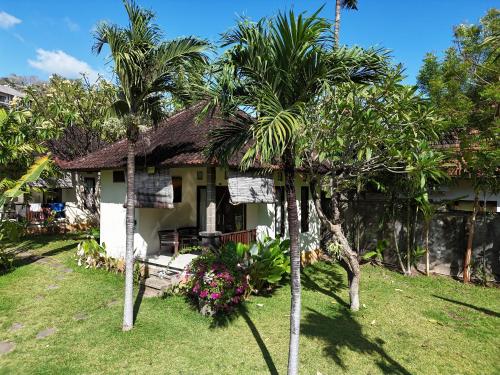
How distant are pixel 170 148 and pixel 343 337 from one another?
7.05 m

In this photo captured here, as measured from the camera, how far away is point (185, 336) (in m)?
6.52

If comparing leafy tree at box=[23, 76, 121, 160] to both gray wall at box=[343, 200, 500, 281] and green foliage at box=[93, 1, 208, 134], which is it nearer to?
green foliage at box=[93, 1, 208, 134]

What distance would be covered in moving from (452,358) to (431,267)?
527 centimetres

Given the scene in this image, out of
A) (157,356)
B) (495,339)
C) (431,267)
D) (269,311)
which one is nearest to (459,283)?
(431,267)

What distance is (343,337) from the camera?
637cm

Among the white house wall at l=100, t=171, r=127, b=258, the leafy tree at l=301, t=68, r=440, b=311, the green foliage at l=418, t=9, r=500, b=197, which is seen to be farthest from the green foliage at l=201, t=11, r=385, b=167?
the white house wall at l=100, t=171, r=127, b=258

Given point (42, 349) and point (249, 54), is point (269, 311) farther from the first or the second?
point (249, 54)

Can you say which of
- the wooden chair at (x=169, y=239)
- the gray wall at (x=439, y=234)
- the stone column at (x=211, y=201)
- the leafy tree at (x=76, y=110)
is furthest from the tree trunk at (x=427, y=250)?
the leafy tree at (x=76, y=110)

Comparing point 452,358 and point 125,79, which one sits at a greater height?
point 125,79

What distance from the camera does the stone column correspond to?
356 inches

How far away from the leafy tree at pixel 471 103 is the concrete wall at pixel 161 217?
4.75m

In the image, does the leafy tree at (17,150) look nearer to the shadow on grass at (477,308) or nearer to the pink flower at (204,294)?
the pink flower at (204,294)

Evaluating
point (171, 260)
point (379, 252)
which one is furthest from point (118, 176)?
point (379, 252)

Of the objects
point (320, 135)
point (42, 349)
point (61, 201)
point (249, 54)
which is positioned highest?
point (249, 54)
